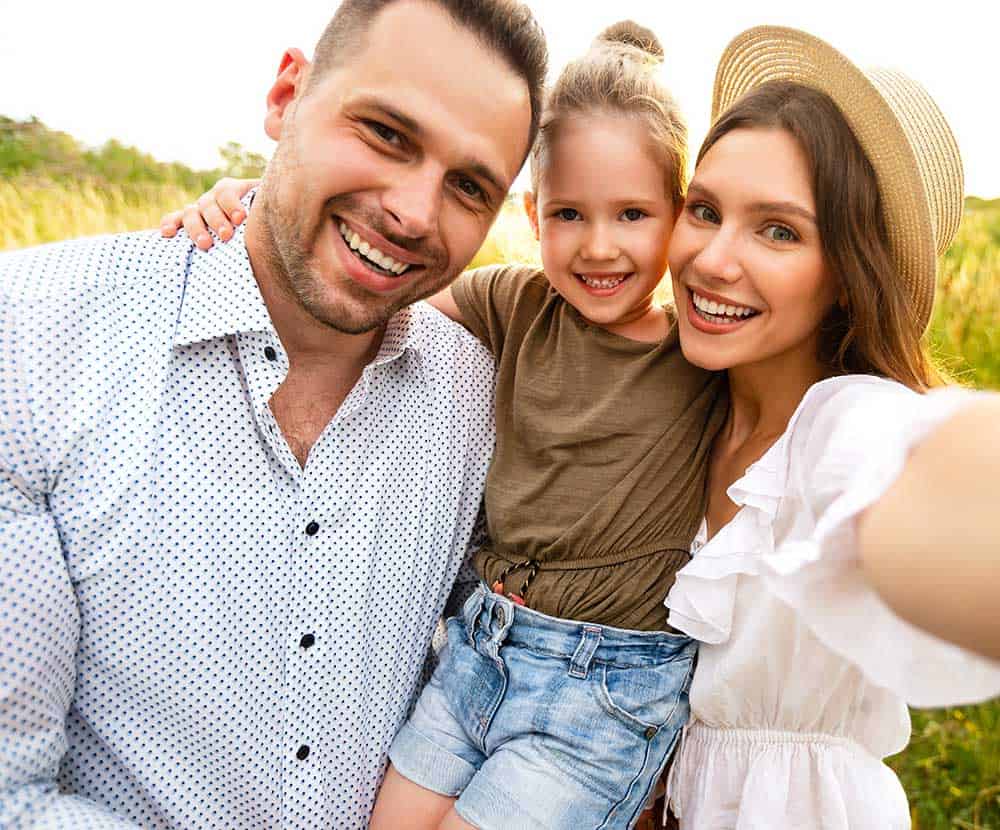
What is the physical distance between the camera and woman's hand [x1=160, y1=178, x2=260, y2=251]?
2072mm

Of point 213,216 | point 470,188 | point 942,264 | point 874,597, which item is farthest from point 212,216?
point 942,264

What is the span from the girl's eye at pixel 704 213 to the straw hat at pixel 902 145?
0.37 meters

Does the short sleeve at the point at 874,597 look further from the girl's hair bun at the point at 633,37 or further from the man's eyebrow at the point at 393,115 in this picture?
the girl's hair bun at the point at 633,37

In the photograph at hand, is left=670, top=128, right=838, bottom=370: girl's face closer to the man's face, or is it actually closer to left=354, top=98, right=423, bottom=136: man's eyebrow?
the man's face

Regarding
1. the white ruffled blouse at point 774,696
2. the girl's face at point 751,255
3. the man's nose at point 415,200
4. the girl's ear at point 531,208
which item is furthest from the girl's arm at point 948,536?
the girl's ear at point 531,208

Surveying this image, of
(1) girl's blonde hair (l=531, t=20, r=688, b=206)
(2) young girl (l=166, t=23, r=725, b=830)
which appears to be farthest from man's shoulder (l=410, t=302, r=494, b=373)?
(1) girl's blonde hair (l=531, t=20, r=688, b=206)

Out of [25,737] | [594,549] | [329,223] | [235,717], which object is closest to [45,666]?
[25,737]

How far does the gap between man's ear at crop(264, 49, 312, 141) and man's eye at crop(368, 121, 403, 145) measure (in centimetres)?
34

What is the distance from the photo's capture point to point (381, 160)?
1975 mm

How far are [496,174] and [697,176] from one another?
0.50 meters

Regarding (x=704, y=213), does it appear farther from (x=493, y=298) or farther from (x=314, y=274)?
(x=314, y=274)

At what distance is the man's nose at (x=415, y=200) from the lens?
1970 mm

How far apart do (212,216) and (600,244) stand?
997mm

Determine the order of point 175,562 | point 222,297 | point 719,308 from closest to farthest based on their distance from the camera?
point 175,562, point 222,297, point 719,308
